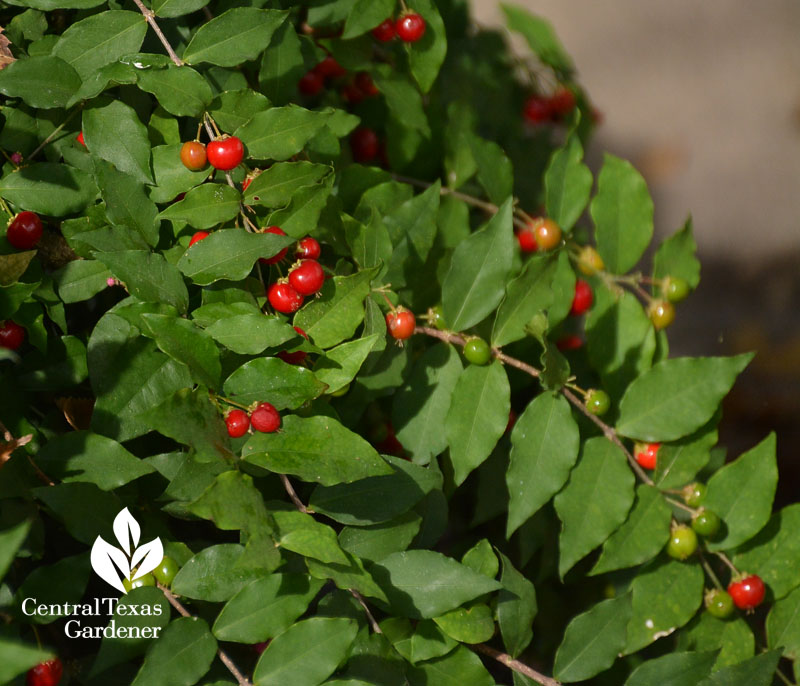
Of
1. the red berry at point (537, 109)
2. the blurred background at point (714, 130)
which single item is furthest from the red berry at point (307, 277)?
the blurred background at point (714, 130)

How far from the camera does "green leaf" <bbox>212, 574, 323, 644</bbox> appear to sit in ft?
2.55

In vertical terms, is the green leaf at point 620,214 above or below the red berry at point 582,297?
above

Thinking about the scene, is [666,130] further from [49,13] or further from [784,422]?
[49,13]

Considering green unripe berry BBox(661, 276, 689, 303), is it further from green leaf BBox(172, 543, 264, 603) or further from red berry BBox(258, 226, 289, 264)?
green leaf BBox(172, 543, 264, 603)

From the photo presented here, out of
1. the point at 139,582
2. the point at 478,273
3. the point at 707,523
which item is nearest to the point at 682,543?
the point at 707,523

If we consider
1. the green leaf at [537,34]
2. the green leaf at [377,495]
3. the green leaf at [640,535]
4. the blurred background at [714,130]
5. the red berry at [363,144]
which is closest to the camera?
the green leaf at [377,495]

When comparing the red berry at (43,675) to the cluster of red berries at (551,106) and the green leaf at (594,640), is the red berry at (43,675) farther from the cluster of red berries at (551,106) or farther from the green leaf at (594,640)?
the cluster of red berries at (551,106)

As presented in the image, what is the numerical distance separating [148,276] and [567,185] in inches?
23.5

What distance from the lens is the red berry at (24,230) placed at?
0.84 meters

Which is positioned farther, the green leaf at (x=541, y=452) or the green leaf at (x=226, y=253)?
the green leaf at (x=541, y=452)

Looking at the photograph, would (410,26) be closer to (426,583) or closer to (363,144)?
(363,144)

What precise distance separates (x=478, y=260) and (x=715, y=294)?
1.81m

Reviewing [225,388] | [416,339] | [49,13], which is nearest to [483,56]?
[416,339]

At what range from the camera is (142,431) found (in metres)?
0.80
